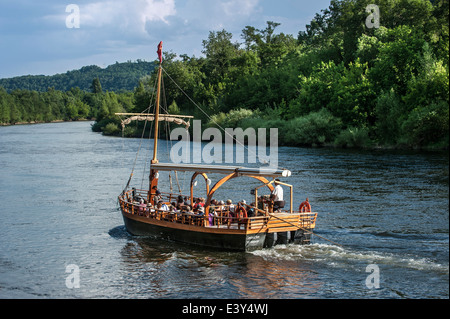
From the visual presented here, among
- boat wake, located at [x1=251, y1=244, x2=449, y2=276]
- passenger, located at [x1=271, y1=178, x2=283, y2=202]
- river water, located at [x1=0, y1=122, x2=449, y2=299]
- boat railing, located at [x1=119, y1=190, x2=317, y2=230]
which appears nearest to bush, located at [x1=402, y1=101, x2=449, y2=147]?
river water, located at [x1=0, y1=122, x2=449, y2=299]

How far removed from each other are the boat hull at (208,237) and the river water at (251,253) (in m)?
0.41

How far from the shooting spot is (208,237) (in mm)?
25844

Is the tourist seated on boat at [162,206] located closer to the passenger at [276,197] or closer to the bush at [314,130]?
the passenger at [276,197]

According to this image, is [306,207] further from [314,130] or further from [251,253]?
[314,130]

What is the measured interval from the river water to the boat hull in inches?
16.1

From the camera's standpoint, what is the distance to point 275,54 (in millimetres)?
119625

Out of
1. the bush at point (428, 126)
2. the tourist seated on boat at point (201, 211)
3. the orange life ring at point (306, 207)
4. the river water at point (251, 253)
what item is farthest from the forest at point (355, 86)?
the tourist seated on boat at point (201, 211)

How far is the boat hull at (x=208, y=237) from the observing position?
82.1ft

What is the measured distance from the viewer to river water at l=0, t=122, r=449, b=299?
20839 millimetres

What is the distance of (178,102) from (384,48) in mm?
63977

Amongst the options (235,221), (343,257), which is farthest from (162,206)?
(343,257)
